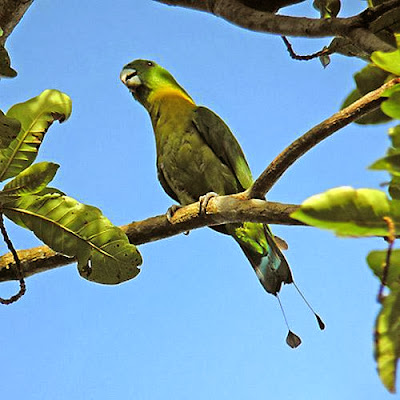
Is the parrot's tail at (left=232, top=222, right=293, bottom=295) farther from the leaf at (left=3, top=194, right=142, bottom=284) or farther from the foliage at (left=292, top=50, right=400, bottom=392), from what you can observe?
the foliage at (left=292, top=50, right=400, bottom=392)

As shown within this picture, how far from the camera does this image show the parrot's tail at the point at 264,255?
8.27ft

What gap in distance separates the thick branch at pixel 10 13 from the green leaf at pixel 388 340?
4.83ft

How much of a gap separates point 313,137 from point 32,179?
0.74m

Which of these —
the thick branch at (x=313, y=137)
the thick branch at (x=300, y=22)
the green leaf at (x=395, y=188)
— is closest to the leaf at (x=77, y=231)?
the thick branch at (x=313, y=137)

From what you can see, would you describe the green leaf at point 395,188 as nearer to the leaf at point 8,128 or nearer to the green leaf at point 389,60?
the green leaf at point 389,60

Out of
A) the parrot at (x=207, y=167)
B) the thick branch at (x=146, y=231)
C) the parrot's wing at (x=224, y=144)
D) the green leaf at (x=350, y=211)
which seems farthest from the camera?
the parrot's wing at (x=224, y=144)

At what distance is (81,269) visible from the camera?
181 cm

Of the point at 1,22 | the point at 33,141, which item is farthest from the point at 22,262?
the point at 1,22

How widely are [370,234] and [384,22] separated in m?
1.02

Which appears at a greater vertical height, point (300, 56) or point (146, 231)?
point (300, 56)

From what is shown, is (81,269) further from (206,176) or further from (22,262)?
(206,176)

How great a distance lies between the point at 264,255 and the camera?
8.77ft

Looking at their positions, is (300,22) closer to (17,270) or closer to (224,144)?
(17,270)

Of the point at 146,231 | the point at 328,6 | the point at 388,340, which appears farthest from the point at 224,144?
the point at 388,340
